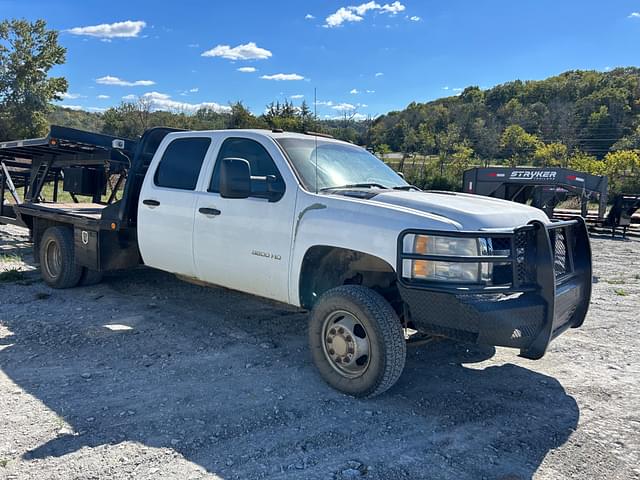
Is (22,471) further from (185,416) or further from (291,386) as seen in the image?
(291,386)

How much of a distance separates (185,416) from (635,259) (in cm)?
1088

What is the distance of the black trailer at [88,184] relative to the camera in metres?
6.14

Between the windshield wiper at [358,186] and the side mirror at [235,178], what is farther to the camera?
the windshield wiper at [358,186]

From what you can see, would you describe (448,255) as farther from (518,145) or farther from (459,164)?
(518,145)

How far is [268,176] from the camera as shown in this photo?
4.64 m

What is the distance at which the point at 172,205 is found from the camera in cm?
540

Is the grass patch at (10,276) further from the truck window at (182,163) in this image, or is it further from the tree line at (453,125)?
the tree line at (453,125)

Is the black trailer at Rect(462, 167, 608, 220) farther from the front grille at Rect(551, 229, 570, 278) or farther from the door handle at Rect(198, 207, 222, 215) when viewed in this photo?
the door handle at Rect(198, 207, 222, 215)

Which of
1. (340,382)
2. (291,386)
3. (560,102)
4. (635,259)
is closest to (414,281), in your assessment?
(340,382)

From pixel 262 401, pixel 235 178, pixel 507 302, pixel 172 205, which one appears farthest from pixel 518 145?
pixel 262 401

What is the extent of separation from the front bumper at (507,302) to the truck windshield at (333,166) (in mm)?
1229

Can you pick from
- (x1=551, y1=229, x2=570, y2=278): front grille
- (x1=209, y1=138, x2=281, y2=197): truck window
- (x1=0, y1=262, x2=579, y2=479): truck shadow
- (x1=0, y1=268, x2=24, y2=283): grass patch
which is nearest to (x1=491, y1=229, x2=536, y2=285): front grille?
(x1=551, y1=229, x2=570, y2=278): front grille

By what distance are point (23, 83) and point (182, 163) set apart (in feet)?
132

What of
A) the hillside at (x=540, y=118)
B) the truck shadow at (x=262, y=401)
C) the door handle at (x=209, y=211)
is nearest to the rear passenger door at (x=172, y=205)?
the door handle at (x=209, y=211)
